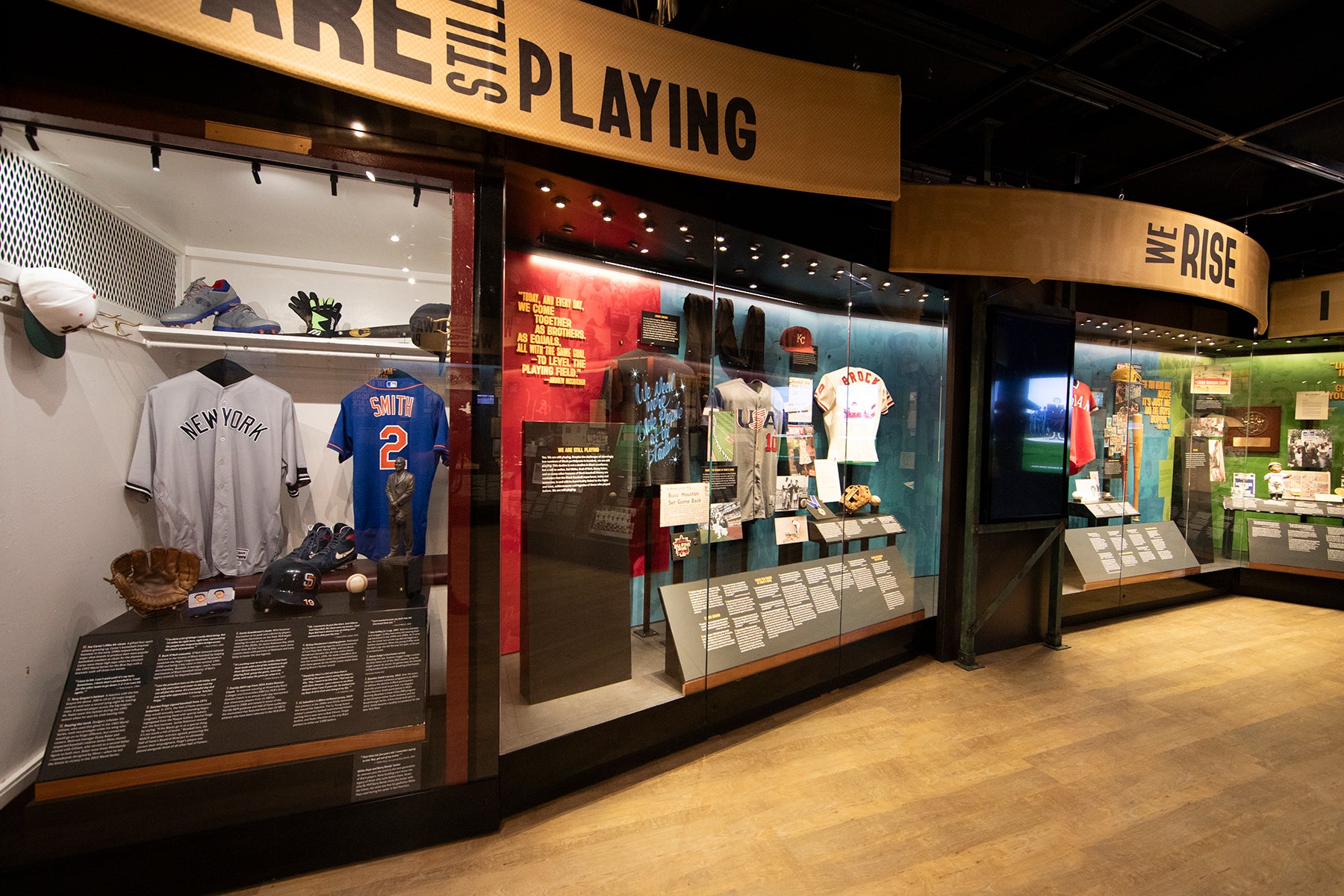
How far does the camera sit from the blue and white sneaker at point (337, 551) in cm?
214

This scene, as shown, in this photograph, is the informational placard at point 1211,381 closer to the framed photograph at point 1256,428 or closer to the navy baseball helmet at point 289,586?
the framed photograph at point 1256,428

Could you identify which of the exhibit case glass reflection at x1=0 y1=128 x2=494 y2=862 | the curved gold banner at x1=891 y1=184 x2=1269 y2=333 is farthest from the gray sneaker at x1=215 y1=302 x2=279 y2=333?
the curved gold banner at x1=891 y1=184 x2=1269 y2=333

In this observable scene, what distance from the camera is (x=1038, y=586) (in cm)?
419

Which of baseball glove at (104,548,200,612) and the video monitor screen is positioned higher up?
the video monitor screen

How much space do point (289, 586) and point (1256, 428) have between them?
9.06 metres

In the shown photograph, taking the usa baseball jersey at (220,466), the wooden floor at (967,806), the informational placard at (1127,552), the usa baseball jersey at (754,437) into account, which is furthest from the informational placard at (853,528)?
the usa baseball jersey at (220,466)

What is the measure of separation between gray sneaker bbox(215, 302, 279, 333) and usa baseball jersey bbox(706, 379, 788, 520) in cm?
222

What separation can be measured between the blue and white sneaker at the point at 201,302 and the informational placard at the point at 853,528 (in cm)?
324

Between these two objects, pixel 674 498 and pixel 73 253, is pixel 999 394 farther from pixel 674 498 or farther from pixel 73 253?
pixel 73 253

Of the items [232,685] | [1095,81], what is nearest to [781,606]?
[232,685]

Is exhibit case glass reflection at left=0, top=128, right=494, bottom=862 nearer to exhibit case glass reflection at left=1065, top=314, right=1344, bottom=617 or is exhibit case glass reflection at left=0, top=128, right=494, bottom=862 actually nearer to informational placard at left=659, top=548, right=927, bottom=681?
informational placard at left=659, top=548, right=927, bottom=681

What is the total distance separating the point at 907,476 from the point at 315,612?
3.73 meters

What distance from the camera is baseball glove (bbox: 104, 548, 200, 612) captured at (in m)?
1.85

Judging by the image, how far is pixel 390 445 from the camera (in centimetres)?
225
